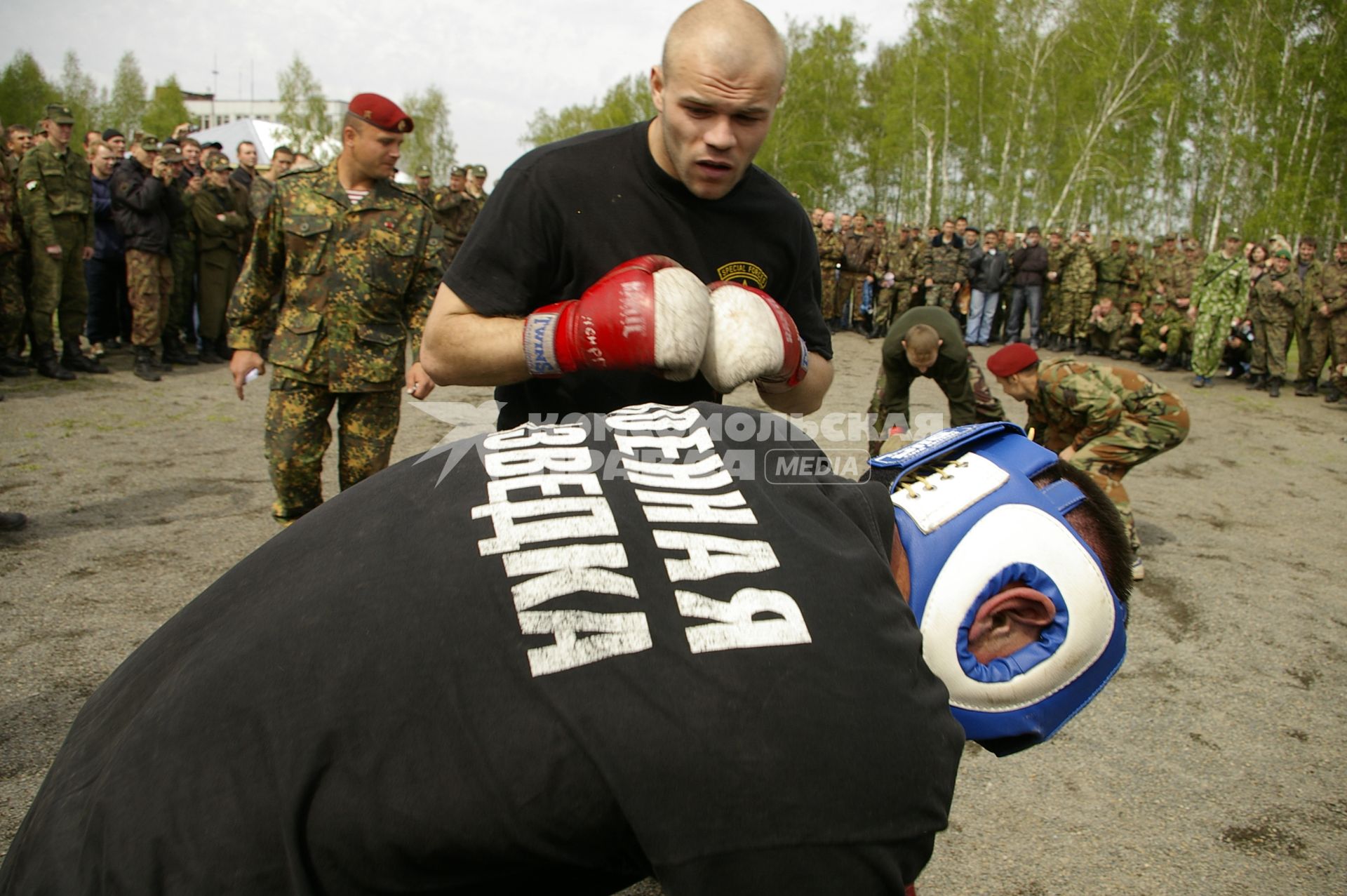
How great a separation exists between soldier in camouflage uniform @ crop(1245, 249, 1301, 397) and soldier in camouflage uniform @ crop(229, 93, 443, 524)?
11.6 meters

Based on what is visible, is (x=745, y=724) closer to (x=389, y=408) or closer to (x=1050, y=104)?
(x=389, y=408)

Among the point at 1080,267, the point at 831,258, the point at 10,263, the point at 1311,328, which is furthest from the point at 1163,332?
the point at 10,263

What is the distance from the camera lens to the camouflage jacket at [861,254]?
15227 mm

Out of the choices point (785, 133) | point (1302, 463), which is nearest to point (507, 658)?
point (1302, 463)

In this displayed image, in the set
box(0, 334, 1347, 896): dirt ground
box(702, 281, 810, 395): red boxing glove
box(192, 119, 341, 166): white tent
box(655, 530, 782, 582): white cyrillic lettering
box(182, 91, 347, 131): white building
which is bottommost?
box(0, 334, 1347, 896): dirt ground

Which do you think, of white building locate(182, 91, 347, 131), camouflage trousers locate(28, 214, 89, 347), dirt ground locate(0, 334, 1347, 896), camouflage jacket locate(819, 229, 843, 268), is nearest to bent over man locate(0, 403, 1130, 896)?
dirt ground locate(0, 334, 1347, 896)

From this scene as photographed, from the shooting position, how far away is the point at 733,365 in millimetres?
1745

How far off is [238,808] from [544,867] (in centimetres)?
32

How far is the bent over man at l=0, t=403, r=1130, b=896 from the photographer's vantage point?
0.86 metres

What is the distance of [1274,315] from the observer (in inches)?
455

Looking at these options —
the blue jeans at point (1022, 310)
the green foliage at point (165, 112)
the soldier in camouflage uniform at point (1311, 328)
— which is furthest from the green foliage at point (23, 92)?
the soldier in camouflage uniform at point (1311, 328)

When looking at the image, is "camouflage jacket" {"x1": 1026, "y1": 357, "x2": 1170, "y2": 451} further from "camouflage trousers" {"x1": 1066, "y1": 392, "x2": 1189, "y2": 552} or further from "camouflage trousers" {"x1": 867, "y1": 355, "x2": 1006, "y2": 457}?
"camouflage trousers" {"x1": 867, "y1": 355, "x2": 1006, "y2": 457}

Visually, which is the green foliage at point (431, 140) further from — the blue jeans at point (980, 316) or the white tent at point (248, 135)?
the blue jeans at point (980, 316)

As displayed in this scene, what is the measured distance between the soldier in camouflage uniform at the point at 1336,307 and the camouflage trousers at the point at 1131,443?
7.68 m
